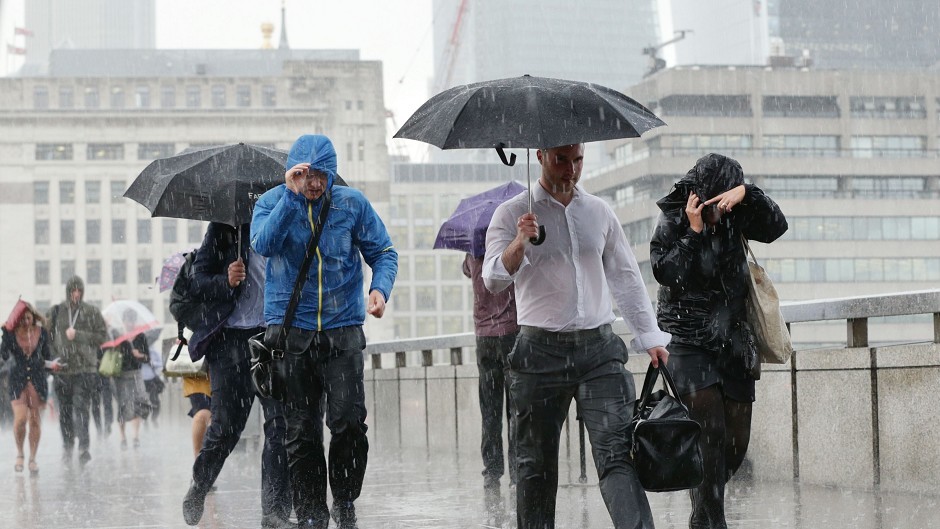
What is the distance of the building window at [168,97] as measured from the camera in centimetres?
12512

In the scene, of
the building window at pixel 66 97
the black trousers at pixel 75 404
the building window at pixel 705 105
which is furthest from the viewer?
the building window at pixel 66 97

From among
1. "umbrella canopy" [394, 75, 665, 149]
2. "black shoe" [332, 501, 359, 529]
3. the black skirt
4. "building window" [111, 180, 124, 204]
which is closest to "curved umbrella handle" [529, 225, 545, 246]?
"umbrella canopy" [394, 75, 665, 149]

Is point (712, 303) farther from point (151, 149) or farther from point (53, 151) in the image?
point (53, 151)

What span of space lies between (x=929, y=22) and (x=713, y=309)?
630 feet

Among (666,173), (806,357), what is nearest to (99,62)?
(666,173)

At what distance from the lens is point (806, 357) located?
8.97 meters

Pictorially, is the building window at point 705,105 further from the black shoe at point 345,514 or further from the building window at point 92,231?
the black shoe at point 345,514

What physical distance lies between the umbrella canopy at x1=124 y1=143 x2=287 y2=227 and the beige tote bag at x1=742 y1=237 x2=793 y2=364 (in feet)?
10.00

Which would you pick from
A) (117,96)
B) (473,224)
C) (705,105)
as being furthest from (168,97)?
(473,224)

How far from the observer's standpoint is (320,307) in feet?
21.1

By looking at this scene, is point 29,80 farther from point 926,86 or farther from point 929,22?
point 929,22

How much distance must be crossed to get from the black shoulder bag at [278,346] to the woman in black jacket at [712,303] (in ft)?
5.05

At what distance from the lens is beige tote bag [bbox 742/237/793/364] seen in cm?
573

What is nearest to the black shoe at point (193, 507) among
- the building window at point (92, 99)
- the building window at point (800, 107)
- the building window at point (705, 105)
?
the building window at point (705, 105)
